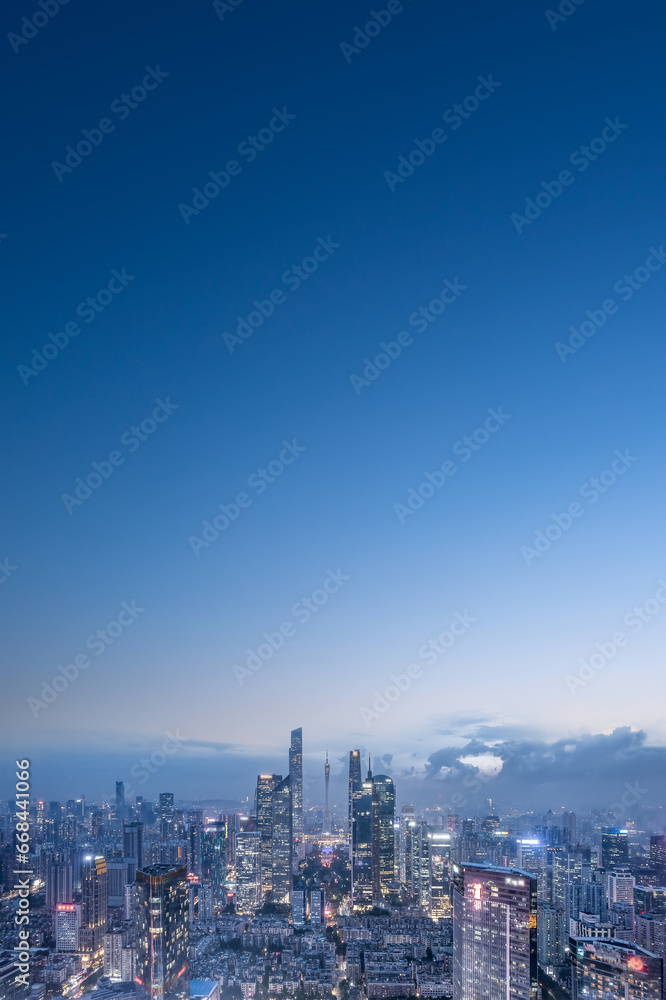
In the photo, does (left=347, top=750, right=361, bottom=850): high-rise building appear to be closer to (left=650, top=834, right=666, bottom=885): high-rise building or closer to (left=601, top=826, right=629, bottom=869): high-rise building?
(left=601, top=826, right=629, bottom=869): high-rise building

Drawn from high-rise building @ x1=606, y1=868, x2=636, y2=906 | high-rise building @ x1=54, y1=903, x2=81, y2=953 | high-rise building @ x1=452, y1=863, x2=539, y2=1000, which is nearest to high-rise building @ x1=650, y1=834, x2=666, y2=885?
high-rise building @ x1=606, y1=868, x2=636, y2=906

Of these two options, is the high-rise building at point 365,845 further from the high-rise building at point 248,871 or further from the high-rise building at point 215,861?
the high-rise building at point 215,861

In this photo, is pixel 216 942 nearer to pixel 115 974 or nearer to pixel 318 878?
pixel 115 974

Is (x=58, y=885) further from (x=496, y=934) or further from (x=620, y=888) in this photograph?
(x=620, y=888)

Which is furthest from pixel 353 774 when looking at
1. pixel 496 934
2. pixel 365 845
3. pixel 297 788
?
pixel 496 934

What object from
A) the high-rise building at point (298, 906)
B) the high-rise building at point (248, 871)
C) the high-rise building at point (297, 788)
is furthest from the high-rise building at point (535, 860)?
the high-rise building at point (297, 788)

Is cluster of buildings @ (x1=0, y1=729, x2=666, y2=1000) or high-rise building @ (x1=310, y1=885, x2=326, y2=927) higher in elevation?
cluster of buildings @ (x1=0, y1=729, x2=666, y2=1000)
